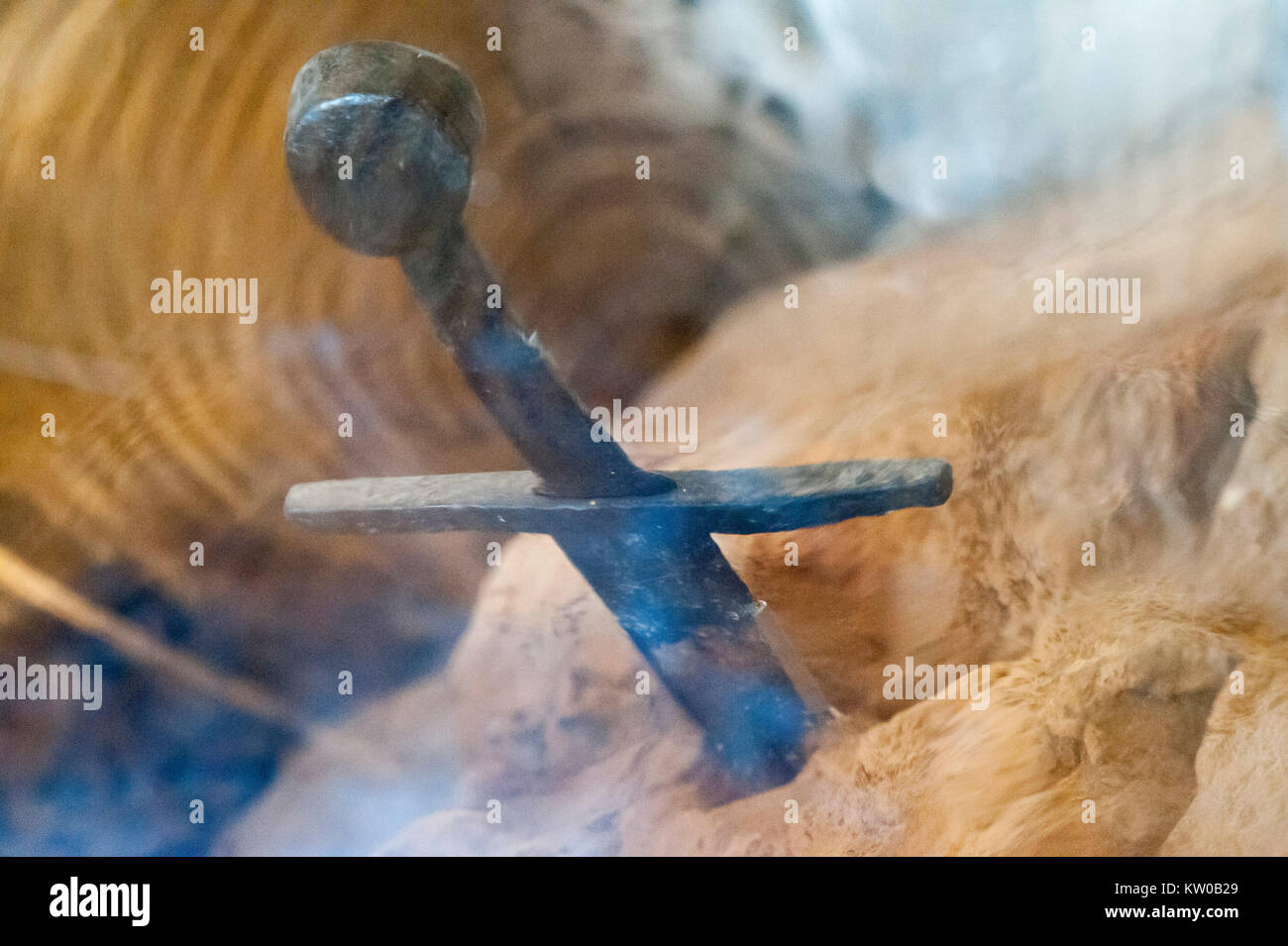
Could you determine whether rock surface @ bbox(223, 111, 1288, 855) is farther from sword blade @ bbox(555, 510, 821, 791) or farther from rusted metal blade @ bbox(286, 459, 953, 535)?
rusted metal blade @ bbox(286, 459, 953, 535)

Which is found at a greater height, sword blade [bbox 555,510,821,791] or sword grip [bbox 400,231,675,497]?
sword grip [bbox 400,231,675,497]

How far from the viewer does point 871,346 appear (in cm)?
169

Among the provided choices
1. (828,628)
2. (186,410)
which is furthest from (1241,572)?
(186,410)

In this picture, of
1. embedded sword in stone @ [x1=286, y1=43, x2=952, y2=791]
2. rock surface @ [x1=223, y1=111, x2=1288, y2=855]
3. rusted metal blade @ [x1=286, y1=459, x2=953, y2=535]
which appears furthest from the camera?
rock surface @ [x1=223, y1=111, x2=1288, y2=855]

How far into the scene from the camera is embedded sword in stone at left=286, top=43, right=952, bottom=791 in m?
0.72

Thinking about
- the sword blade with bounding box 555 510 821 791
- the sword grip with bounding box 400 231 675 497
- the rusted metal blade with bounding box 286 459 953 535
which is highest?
the sword grip with bounding box 400 231 675 497

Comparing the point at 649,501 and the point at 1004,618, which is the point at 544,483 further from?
the point at 1004,618

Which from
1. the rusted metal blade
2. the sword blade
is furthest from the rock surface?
the rusted metal blade

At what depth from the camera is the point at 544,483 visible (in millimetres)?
1009

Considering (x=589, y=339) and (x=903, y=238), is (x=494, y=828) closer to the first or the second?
(x=589, y=339)

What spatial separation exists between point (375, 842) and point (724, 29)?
1639 mm

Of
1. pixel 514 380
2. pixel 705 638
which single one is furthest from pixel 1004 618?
pixel 514 380

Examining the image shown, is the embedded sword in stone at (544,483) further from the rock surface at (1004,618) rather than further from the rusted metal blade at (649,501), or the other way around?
the rock surface at (1004,618)

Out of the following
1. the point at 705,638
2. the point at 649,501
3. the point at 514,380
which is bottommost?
the point at 705,638
